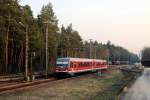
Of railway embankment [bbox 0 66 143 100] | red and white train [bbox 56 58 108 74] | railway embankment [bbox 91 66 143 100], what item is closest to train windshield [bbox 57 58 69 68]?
red and white train [bbox 56 58 108 74]

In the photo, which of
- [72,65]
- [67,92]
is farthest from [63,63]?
[67,92]

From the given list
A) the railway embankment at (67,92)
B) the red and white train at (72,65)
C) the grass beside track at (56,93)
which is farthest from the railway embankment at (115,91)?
the red and white train at (72,65)

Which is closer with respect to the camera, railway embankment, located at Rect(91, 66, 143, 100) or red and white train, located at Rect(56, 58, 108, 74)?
railway embankment, located at Rect(91, 66, 143, 100)

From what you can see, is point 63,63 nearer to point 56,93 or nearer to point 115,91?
point 115,91

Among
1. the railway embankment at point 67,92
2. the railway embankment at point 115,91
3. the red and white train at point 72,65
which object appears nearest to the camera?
the railway embankment at point 67,92

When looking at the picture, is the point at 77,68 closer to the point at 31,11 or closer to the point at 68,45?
the point at 31,11

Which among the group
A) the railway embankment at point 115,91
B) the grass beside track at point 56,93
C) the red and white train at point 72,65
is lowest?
the railway embankment at point 115,91

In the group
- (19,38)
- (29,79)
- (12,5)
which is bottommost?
(29,79)

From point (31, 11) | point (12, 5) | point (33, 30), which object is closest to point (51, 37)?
point (31, 11)

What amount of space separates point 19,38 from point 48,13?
106 feet

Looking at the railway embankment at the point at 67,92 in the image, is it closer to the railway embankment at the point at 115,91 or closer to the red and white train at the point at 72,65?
the railway embankment at the point at 115,91

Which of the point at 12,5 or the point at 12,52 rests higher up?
the point at 12,5

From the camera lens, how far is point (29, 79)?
5403 centimetres

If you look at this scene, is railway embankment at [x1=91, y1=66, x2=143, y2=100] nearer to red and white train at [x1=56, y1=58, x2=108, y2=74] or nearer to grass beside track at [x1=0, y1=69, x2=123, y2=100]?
grass beside track at [x1=0, y1=69, x2=123, y2=100]
